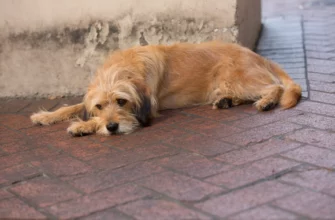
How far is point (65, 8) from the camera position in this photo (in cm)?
625

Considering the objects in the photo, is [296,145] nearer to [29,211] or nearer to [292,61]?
[29,211]

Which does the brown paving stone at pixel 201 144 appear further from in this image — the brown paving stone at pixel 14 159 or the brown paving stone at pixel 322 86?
the brown paving stone at pixel 322 86

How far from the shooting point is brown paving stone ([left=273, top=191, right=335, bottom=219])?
296 cm

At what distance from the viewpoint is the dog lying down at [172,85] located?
4918 millimetres

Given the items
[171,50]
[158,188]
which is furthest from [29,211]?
[171,50]

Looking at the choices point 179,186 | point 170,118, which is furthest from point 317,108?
point 179,186

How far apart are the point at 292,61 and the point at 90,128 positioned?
291 centimetres

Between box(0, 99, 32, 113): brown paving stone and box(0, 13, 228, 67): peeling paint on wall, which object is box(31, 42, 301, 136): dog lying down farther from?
box(0, 99, 32, 113): brown paving stone

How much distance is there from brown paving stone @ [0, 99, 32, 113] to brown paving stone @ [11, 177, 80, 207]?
2.49 m

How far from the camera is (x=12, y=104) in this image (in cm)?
643

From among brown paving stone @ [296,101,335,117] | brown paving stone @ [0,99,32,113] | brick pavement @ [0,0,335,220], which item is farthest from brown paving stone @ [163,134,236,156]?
brown paving stone @ [0,99,32,113]

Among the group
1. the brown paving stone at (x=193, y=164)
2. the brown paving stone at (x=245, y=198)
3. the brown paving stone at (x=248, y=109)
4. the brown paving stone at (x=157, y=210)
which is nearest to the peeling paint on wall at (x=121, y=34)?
the brown paving stone at (x=248, y=109)

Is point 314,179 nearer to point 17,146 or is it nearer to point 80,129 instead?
point 80,129

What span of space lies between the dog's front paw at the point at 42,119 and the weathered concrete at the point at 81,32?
1.02 m
